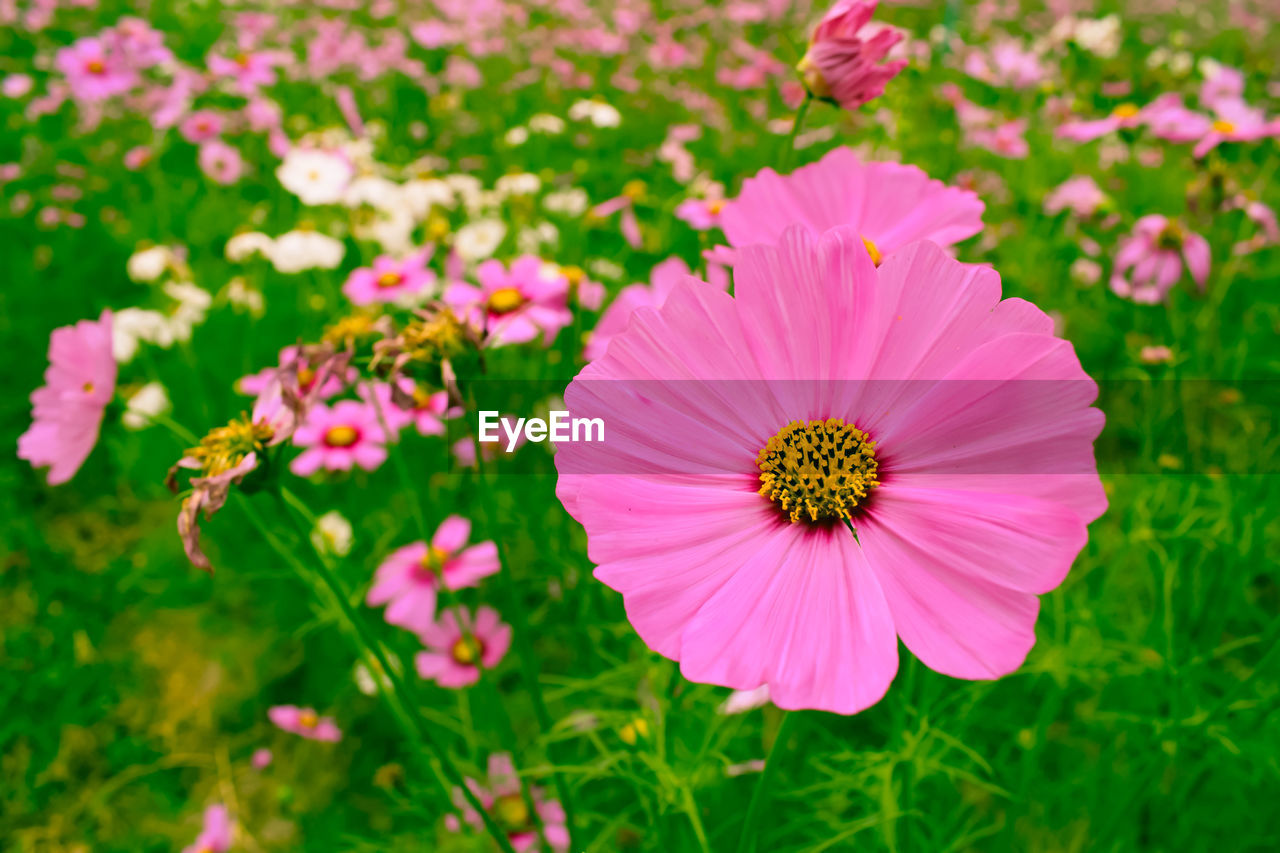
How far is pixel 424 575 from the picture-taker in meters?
0.87

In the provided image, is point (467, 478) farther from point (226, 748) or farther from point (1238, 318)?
point (1238, 318)

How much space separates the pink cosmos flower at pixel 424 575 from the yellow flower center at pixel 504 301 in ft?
0.79

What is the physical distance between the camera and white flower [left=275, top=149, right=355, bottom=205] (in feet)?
4.26

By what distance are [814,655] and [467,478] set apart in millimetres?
923

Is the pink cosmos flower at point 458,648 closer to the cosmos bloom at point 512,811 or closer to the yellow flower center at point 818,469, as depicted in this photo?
the cosmos bloom at point 512,811

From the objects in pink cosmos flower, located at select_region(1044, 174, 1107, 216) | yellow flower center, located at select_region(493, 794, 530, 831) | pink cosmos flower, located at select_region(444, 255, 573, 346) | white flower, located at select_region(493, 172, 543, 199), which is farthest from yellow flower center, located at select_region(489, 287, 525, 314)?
pink cosmos flower, located at select_region(1044, 174, 1107, 216)

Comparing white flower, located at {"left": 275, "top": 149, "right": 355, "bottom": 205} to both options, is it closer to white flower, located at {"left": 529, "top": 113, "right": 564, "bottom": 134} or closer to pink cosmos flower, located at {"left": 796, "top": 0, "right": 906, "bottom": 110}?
white flower, located at {"left": 529, "top": 113, "right": 564, "bottom": 134}

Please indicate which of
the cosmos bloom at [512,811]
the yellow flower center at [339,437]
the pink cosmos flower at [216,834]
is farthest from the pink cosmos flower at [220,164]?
the cosmos bloom at [512,811]

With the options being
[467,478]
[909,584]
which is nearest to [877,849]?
[909,584]

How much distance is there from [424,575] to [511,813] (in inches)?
10.5

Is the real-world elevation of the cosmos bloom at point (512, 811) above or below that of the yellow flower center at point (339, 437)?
below

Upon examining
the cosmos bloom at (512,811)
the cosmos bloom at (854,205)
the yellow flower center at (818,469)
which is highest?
the cosmos bloom at (854,205)

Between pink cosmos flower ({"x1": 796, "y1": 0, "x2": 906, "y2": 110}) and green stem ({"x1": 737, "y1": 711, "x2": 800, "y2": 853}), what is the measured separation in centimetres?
41

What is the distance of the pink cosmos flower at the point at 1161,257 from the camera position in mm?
1025
